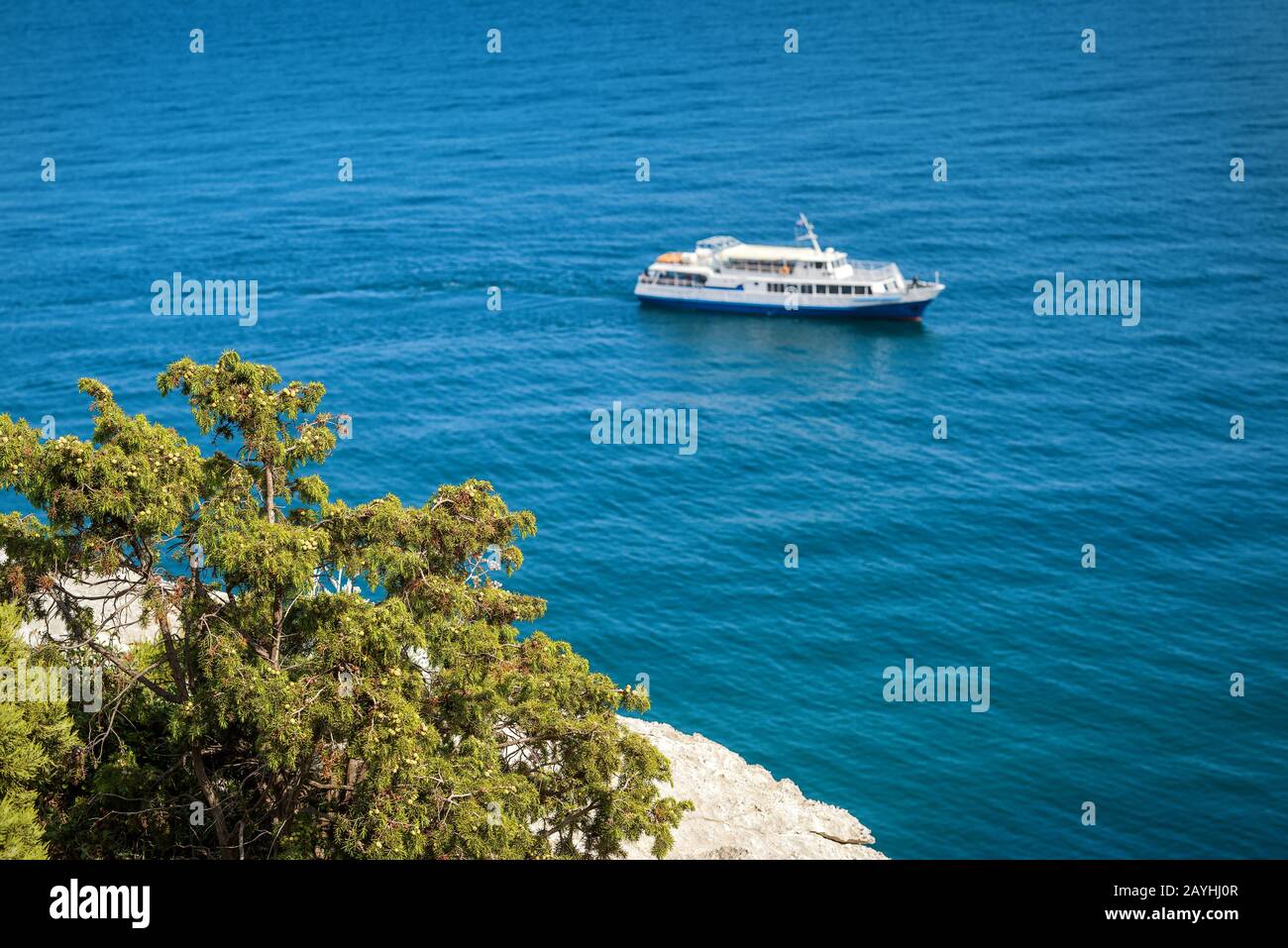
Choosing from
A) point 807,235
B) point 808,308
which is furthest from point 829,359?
point 807,235

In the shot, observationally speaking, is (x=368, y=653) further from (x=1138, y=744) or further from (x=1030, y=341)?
(x=1030, y=341)

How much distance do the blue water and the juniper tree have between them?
2514 centimetres

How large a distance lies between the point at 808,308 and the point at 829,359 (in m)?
8.38

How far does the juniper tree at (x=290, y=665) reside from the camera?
84.2ft

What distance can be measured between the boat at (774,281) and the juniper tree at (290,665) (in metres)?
77.4

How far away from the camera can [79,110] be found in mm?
166750

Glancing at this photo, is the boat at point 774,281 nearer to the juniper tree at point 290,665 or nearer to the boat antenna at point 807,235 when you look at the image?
the boat antenna at point 807,235

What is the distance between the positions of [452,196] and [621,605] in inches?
3046

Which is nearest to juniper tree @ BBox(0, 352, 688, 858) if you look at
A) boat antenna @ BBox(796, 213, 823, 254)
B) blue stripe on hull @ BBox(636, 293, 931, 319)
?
blue stripe on hull @ BBox(636, 293, 931, 319)

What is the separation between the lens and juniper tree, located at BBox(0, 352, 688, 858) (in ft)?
84.2

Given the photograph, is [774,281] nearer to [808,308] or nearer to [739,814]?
[808,308]

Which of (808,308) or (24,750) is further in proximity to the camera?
(808,308)

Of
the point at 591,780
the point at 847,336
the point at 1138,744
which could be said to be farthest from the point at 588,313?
the point at 591,780

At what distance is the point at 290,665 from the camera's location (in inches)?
1064
